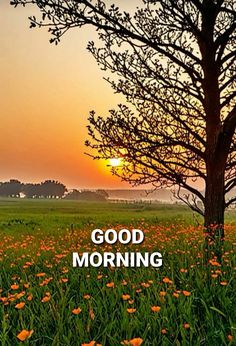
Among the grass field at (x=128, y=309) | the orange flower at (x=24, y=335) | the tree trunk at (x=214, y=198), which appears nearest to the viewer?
the orange flower at (x=24, y=335)

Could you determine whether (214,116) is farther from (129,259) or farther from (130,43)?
(129,259)

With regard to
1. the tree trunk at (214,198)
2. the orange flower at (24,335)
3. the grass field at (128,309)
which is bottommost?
the grass field at (128,309)

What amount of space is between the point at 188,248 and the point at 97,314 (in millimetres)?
3319

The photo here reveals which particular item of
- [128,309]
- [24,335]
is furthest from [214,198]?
[24,335]

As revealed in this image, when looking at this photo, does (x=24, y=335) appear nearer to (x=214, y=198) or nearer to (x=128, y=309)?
(x=128, y=309)

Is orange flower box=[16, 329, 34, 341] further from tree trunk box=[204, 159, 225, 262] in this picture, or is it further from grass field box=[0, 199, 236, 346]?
tree trunk box=[204, 159, 225, 262]

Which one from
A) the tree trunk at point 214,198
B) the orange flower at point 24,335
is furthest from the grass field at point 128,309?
the tree trunk at point 214,198

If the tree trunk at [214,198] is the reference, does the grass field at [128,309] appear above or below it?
below

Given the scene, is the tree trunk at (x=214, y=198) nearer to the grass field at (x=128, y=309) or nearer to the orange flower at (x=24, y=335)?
the grass field at (x=128, y=309)

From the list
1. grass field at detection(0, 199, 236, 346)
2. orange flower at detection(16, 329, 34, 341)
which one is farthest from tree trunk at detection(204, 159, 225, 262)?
orange flower at detection(16, 329, 34, 341)

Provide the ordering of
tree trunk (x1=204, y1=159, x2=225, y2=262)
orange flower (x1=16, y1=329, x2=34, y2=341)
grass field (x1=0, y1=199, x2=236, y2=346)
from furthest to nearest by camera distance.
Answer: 1. tree trunk (x1=204, y1=159, x2=225, y2=262)
2. grass field (x1=0, y1=199, x2=236, y2=346)
3. orange flower (x1=16, y1=329, x2=34, y2=341)

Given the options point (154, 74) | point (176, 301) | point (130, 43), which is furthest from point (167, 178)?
point (176, 301)

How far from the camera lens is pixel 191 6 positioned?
8.36m

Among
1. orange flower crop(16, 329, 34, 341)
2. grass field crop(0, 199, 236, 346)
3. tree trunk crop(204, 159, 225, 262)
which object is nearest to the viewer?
orange flower crop(16, 329, 34, 341)
